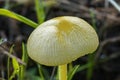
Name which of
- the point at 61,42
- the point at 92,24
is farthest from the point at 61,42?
the point at 92,24

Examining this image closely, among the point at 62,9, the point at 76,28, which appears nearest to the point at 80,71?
the point at 62,9

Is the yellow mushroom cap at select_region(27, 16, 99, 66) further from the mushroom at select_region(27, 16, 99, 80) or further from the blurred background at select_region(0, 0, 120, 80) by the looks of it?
the blurred background at select_region(0, 0, 120, 80)

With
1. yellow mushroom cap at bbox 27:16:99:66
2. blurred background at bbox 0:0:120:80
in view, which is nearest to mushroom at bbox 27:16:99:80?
yellow mushroom cap at bbox 27:16:99:66

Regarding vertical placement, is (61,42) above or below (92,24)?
above

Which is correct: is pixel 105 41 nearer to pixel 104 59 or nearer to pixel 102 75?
pixel 104 59

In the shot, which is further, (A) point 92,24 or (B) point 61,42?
(A) point 92,24

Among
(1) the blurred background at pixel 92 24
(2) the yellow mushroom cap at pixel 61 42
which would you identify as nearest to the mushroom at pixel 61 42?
(2) the yellow mushroom cap at pixel 61 42

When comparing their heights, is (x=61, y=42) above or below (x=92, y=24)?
above

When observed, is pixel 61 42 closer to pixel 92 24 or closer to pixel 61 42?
pixel 61 42
